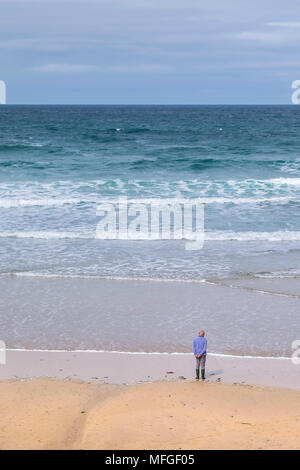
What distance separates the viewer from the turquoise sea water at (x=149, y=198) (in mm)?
20969

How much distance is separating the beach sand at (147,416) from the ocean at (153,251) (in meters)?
2.39

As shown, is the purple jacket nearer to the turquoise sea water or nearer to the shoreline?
the shoreline

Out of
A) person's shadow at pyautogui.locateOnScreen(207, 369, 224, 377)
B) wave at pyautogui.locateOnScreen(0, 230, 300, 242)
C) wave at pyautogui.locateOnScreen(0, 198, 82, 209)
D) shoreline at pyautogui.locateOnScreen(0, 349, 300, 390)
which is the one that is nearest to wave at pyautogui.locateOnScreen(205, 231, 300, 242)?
wave at pyautogui.locateOnScreen(0, 230, 300, 242)

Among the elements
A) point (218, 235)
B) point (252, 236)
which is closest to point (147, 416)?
point (218, 235)

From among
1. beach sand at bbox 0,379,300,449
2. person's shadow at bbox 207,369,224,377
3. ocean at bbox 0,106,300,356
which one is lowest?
beach sand at bbox 0,379,300,449

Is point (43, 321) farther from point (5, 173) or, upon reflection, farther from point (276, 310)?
point (5, 173)

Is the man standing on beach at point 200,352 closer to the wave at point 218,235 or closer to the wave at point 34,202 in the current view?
the wave at point 218,235

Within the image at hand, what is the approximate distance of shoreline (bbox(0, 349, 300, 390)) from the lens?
12438 mm

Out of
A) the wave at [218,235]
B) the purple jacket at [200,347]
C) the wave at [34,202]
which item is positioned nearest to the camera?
the purple jacket at [200,347]

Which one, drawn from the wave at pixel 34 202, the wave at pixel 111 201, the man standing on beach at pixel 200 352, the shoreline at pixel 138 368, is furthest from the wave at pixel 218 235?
the man standing on beach at pixel 200 352

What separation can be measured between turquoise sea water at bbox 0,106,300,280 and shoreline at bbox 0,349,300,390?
238 inches

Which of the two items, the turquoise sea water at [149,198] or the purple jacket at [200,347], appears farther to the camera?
the turquoise sea water at [149,198]
